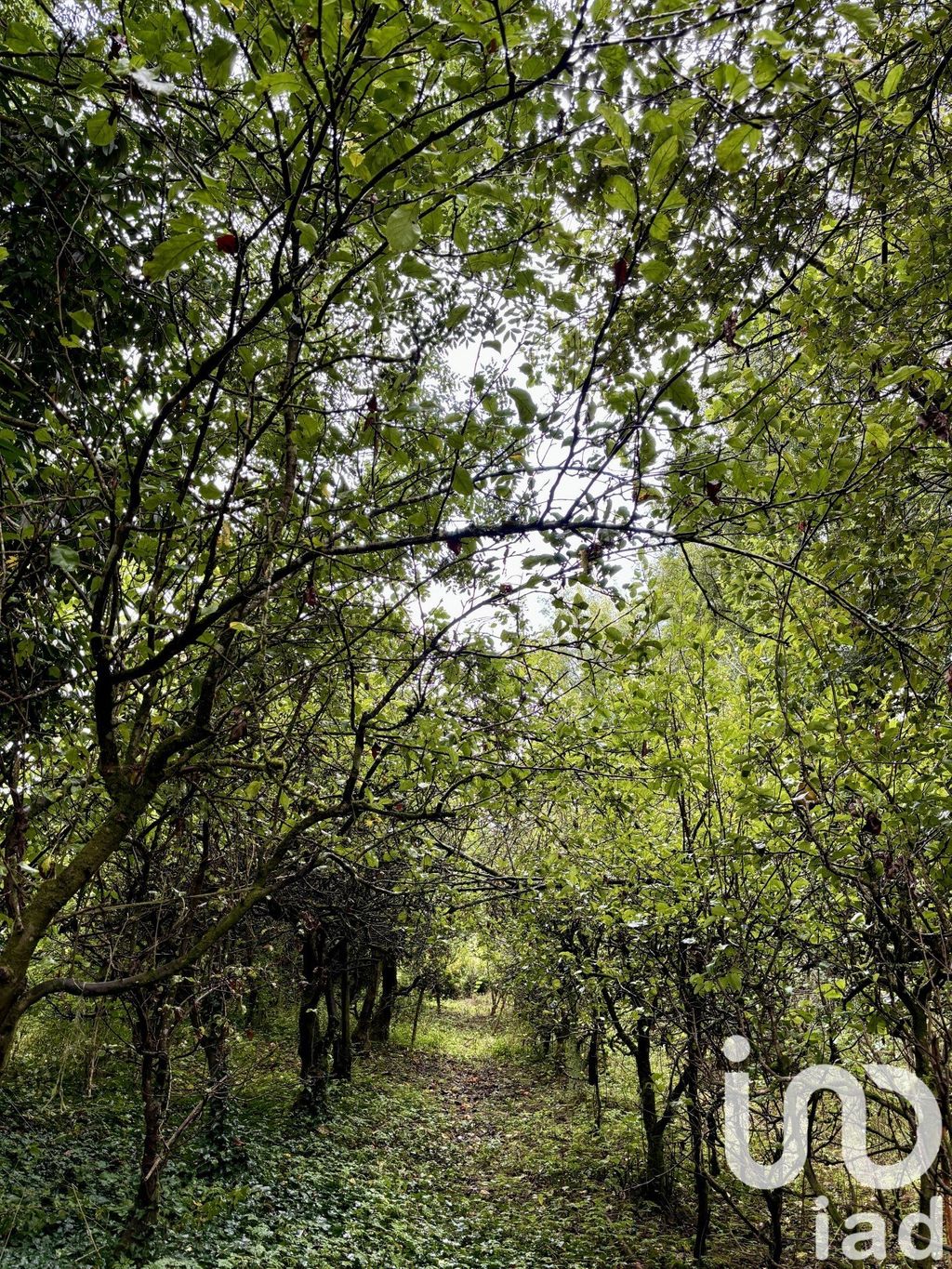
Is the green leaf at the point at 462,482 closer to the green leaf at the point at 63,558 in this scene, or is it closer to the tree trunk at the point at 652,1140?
the green leaf at the point at 63,558

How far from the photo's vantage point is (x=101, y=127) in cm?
152

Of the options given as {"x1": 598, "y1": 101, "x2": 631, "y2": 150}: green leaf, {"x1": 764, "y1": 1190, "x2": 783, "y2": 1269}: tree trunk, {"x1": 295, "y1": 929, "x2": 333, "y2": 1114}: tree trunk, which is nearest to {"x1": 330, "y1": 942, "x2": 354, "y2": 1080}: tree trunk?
{"x1": 295, "y1": 929, "x2": 333, "y2": 1114}: tree trunk

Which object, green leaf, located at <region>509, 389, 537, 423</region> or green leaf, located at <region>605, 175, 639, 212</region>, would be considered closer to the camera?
green leaf, located at <region>605, 175, 639, 212</region>

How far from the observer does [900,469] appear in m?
2.99

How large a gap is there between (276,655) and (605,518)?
77.1 inches

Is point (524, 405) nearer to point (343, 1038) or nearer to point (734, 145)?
point (734, 145)

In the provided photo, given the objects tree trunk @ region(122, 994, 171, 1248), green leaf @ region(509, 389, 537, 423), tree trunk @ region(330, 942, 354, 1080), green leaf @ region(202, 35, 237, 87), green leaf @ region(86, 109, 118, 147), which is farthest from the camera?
tree trunk @ region(330, 942, 354, 1080)

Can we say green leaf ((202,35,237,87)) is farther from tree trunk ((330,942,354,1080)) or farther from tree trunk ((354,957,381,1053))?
tree trunk ((354,957,381,1053))

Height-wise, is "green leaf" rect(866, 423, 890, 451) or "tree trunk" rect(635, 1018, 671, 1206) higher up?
"green leaf" rect(866, 423, 890, 451)

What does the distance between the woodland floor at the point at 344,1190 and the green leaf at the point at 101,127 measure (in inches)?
171

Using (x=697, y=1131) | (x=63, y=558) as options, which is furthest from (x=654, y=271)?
(x=697, y=1131)
